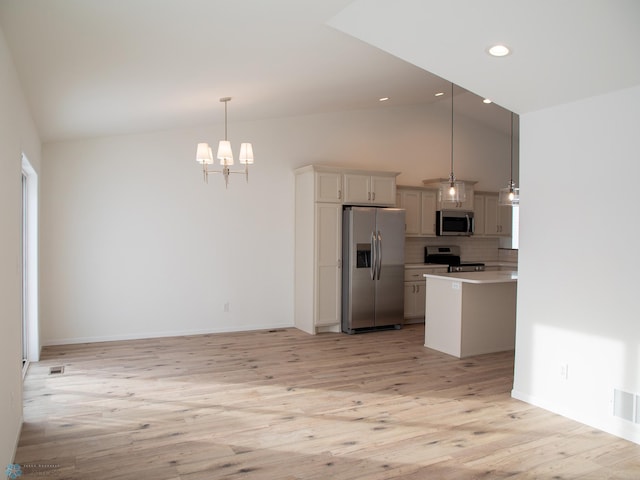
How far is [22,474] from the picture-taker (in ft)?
9.12

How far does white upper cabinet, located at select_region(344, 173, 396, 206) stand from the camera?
6898 millimetres

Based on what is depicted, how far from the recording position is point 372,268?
6.90 meters

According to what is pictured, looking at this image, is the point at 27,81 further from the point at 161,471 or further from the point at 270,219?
the point at 270,219

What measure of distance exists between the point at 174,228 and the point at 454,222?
4.56 metres

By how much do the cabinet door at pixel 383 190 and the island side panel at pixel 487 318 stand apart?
2147 millimetres

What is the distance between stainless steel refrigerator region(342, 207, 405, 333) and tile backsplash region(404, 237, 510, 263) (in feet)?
3.68

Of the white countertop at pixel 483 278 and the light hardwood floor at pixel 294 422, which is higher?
the white countertop at pixel 483 278

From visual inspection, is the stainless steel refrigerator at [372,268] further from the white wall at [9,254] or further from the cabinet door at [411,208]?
the white wall at [9,254]

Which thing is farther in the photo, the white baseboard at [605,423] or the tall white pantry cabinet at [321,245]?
the tall white pantry cabinet at [321,245]

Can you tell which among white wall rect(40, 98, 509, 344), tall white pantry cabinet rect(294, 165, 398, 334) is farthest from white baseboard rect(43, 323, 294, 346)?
tall white pantry cabinet rect(294, 165, 398, 334)

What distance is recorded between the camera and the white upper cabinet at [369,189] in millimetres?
6898

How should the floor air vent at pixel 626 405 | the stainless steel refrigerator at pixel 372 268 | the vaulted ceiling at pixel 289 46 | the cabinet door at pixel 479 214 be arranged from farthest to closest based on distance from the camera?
the cabinet door at pixel 479 214 < the stainless steel refrigerator at pixel 372 268 < the floor air vent at pixel 626 405 < the vaulted ceiling at pixel 289 46

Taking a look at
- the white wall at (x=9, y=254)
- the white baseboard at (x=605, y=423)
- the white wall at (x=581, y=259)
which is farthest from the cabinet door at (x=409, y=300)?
the white wall at (x=9, y=254)

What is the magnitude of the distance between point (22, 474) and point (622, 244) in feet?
13.4
